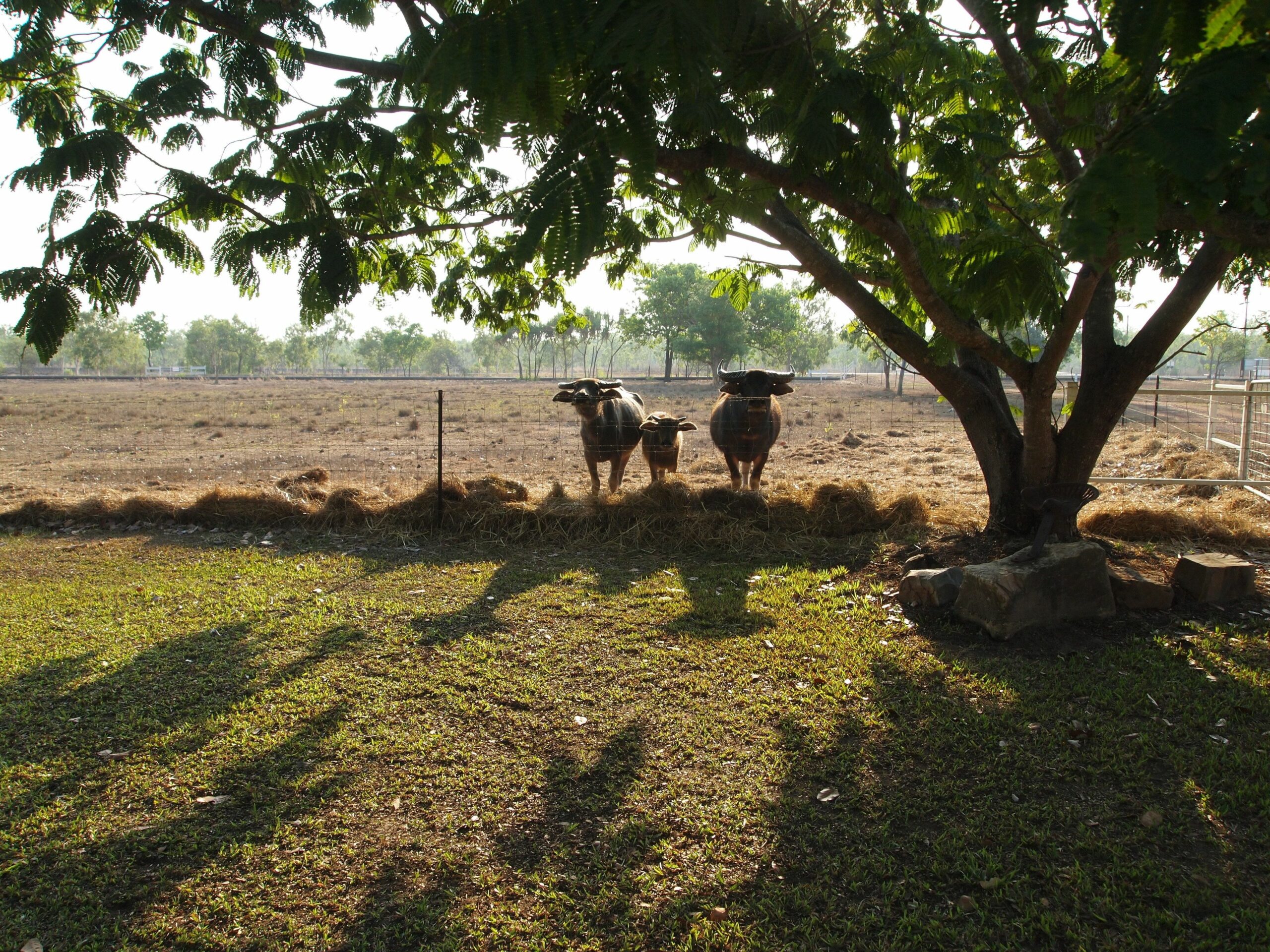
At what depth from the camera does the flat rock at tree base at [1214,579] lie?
564 cm

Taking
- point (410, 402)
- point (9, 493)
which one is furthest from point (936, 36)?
point (410, 402)

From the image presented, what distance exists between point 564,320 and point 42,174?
24.4 feet

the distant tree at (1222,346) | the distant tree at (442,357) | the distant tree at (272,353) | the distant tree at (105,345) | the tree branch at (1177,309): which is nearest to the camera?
the tree branch at (1177,309)

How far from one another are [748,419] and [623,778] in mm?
6498

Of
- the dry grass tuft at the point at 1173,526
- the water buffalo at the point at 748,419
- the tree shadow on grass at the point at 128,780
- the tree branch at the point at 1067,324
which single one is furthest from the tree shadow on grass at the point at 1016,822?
the water buffalo at the point at 748,419

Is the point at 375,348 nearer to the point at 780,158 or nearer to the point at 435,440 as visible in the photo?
the point at 435,440

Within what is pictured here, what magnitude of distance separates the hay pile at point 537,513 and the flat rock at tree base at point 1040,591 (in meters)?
2.75

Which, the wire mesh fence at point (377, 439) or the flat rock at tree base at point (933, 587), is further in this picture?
the wire mesh fence at point (377, 439)

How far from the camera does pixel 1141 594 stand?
218 inches

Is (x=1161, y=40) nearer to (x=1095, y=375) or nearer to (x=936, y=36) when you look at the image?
(x=936, y=36)

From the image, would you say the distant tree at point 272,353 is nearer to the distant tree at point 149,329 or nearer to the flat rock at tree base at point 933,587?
the distant tree at point 149,329

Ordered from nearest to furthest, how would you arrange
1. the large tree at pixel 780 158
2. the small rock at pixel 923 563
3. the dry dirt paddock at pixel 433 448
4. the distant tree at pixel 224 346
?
1. the large tree at pixel 780 158
2. the small rock at pixel 923 563
3. the dry dirt paddock at pixel 433 448
4. the distant tree at pixel 224 346

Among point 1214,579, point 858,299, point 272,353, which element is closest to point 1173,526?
point 1214,579

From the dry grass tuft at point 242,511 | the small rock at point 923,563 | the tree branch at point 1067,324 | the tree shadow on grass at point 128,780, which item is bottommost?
the tree shadow on grass at point 128,780
